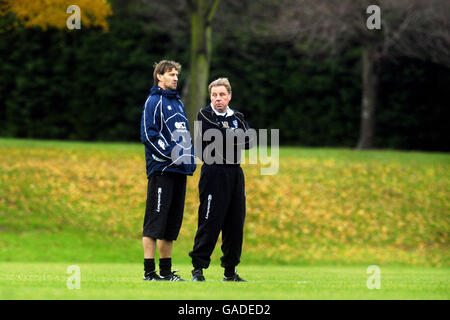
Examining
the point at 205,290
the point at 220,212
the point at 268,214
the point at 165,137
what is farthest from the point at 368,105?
the point at 205,290

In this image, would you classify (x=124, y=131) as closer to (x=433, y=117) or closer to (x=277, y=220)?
(x=433, y=117)

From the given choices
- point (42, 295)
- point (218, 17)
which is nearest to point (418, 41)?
point (218, 17)

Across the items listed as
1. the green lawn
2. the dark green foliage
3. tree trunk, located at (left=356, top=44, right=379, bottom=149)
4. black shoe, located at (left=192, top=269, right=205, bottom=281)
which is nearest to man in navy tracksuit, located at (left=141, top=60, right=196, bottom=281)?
black shoe, located at (left=192, top=269, right=205, bottom=281)

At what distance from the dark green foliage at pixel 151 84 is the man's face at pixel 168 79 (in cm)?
2003

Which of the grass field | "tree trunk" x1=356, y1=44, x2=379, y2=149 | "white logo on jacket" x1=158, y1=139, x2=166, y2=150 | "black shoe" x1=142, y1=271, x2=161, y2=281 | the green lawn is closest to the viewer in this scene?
the green lawn

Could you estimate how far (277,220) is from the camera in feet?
59.7

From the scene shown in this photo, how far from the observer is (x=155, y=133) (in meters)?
8.80

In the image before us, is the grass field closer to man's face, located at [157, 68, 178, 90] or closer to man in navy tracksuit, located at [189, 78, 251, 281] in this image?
man in navy tracksuit, located at [189, 78, 251, 281]

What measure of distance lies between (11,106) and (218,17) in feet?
25.0

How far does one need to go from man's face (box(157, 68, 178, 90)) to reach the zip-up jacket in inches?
→ 2.3

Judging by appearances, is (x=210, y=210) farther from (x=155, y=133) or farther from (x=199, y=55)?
(x=199, y=55)

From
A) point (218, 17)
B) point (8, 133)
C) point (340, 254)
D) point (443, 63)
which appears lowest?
point (340, 254)

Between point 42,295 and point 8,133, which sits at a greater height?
point 8,133

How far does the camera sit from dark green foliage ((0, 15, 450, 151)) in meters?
28.5
